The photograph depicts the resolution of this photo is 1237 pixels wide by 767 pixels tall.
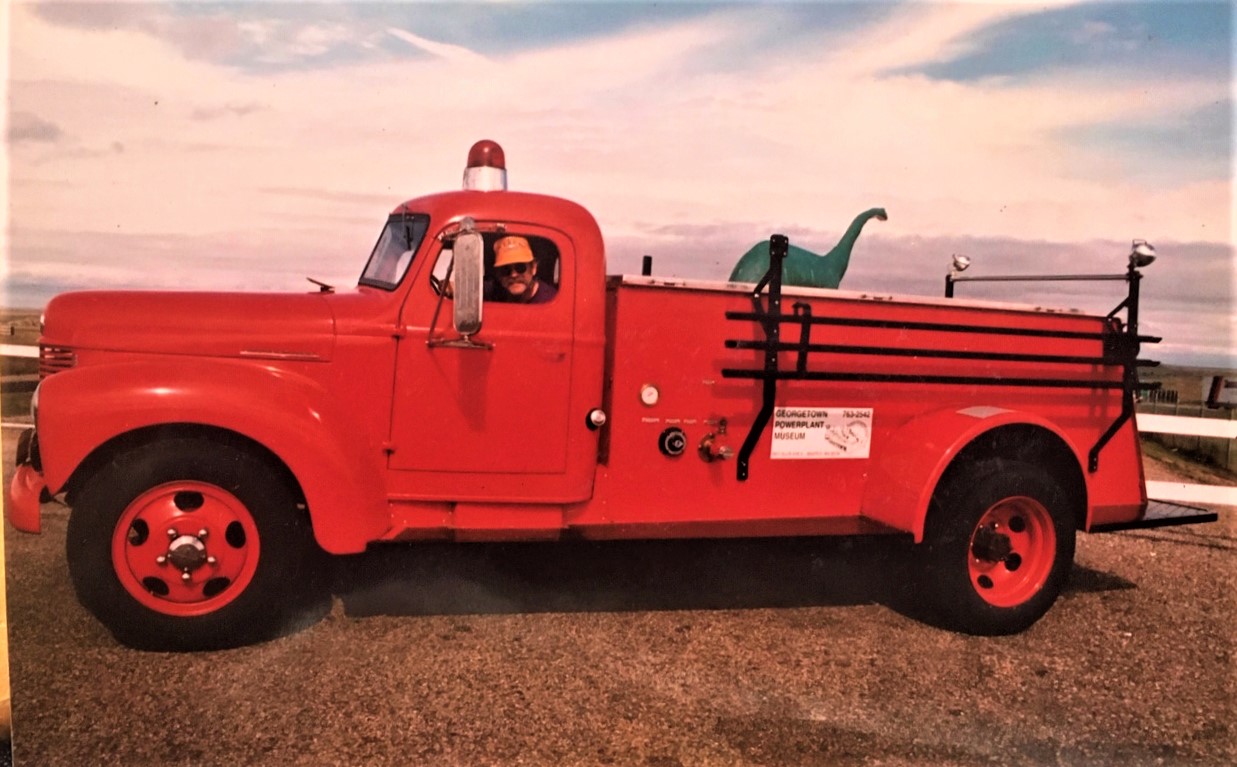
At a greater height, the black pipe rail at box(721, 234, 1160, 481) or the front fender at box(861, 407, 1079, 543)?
the black pipe rail at box(721, 234, 1160, 481)

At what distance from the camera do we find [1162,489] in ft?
22.0

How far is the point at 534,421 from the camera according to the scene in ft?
13.2

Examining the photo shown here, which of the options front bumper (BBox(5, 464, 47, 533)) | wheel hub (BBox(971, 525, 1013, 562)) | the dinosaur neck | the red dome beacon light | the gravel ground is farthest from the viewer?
the dinosaur neck

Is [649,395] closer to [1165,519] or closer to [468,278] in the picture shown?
[468,278]

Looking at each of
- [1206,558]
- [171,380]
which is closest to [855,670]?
[171,380]

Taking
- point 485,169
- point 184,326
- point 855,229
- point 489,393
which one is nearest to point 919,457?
point 855,229

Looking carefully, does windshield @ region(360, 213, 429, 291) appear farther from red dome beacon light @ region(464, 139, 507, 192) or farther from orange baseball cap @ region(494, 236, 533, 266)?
orange baseball cap @ region(494, 236, 533, 266)

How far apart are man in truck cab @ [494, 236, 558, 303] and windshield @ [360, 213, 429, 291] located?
420 millimetres

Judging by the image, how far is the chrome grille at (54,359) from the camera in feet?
12.7

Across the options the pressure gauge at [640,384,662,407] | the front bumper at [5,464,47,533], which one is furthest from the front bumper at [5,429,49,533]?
the pressure gauge at [640,384,662,407]

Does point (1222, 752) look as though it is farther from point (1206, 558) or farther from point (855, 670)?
point (1206, 558)

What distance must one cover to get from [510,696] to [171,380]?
1.85 metres

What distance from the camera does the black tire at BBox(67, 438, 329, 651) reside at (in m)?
3.62

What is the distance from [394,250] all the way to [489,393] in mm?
945
